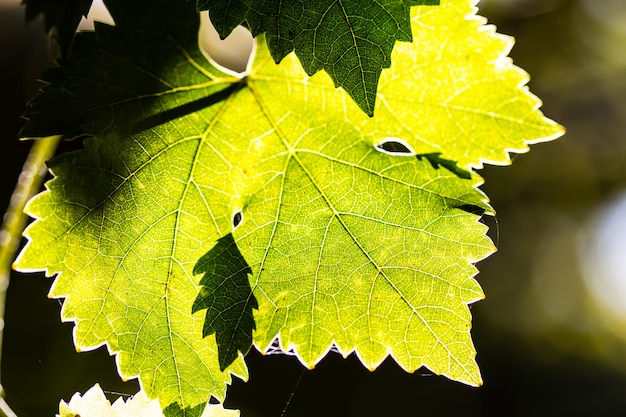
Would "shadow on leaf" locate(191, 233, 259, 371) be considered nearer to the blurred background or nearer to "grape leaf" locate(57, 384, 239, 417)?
"grape leaf" locate(57, 384, 239, 417)

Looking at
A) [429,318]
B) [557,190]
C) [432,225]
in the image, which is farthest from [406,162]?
[557,190]

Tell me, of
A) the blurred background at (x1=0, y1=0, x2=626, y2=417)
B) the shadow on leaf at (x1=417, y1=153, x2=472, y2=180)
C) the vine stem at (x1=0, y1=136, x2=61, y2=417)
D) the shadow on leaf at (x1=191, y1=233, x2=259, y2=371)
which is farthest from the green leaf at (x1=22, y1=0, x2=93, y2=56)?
the blurred background at (x1=0, y1=0, x2=626, y2=417)

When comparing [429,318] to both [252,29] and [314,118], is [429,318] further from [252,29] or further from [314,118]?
[252,29]

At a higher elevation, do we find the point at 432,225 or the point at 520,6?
the point at 432,225

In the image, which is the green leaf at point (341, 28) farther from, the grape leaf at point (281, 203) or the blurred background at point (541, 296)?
the blurred background at point (541, 296)

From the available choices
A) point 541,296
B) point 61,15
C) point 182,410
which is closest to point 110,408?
point 182,410

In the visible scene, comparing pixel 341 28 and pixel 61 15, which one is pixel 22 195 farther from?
pixel 341 28

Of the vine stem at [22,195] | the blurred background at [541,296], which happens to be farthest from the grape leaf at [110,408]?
the blurred background at [541,296]
